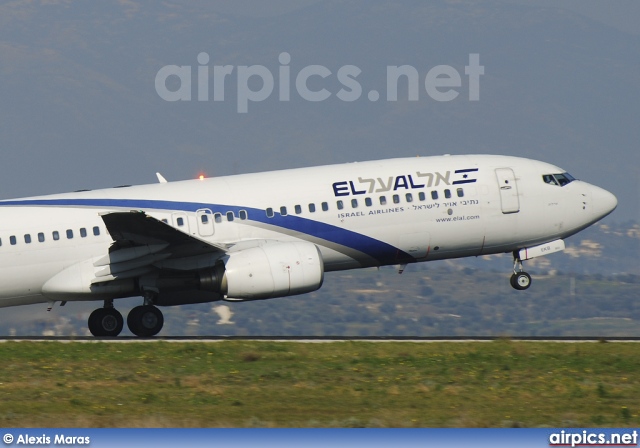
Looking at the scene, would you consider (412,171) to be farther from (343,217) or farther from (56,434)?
(56,434)

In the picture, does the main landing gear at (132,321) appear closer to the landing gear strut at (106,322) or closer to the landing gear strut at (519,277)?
the landing gear strut at (106,322)

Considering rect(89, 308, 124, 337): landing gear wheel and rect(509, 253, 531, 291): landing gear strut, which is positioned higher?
rect(509, 253, 531, 291): landing gear strut

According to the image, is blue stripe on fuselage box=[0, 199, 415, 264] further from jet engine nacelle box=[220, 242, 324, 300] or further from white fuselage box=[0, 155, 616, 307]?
jet engine nacelle box=[220, 242, 324, 300]

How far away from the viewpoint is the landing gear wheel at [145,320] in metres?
35.5

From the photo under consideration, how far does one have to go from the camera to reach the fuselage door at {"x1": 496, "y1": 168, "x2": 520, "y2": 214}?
123ft

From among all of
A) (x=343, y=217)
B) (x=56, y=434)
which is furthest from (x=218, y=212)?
(x=56, y=434)

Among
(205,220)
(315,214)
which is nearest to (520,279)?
(315,214)

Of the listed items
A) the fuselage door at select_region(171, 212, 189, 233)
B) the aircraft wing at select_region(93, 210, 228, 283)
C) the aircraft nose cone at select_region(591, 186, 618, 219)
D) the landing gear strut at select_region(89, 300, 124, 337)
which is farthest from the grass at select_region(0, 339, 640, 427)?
the aircraft nose cone at select_region(591, 186, 618, 219)

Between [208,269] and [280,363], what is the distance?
5.92 metres

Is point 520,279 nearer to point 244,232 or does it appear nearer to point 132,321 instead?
point 244,232

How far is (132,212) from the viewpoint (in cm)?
3281

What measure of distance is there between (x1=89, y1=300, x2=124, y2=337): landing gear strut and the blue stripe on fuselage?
9.71 feet

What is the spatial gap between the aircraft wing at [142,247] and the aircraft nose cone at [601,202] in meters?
11.6

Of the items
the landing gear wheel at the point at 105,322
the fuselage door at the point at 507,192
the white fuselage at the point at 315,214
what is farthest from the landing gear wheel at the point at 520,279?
the landing gear wheel at the point at 105,322
